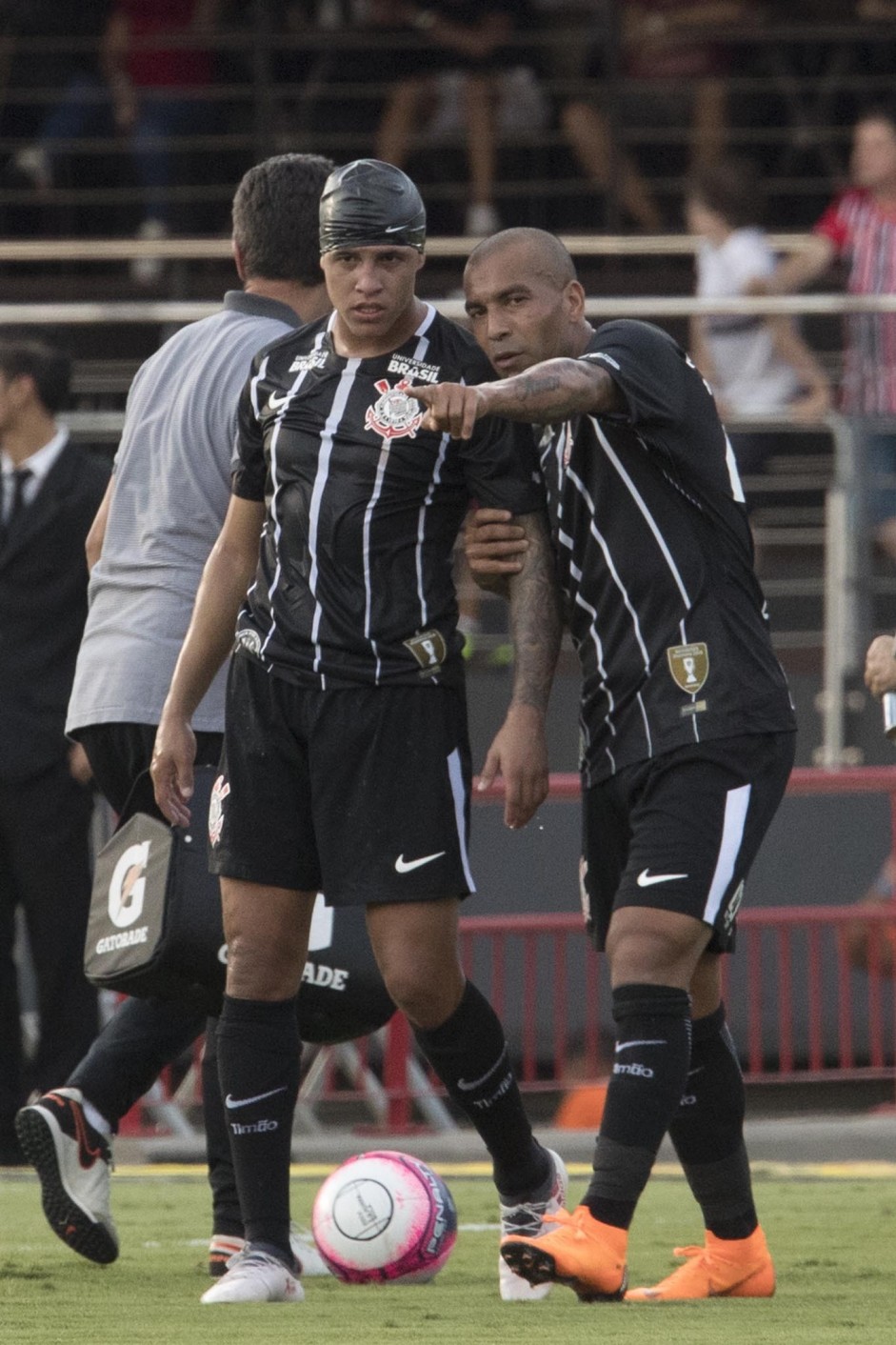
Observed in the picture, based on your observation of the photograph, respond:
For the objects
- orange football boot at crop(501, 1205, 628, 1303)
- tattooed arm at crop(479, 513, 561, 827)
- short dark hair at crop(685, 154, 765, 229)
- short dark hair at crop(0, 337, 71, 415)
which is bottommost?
orange football boot at crop(501, 1205, 628, 1303)

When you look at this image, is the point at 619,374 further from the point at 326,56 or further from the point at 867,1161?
the point at 326,56

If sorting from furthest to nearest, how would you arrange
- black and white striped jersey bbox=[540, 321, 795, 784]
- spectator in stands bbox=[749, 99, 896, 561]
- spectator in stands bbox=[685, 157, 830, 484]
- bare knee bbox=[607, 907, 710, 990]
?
1. spectator in stands bbox=[685, 157, 830, 484]
2. spectator in stands bbox=[749, 99, 896, 561]
3. black and white striped jersey bbox=[540, 321, 795, 784]
4. bare knee bbox=[607, 907, 710, 990]

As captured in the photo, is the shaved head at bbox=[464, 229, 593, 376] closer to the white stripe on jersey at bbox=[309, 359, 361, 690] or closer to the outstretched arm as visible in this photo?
the white stripe on jersey at bbox=[309, 359, 361, 690]

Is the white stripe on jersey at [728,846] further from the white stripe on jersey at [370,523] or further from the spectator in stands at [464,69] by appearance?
the spectator in stands at [464,69]

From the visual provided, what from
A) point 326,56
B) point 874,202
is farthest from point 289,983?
point 326,56

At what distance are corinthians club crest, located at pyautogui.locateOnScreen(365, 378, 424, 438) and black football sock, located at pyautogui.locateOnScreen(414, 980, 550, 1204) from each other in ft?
3.66

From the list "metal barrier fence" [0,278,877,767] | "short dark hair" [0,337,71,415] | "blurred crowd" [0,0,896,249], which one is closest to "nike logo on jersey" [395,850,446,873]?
"short dark hair" [0,337,71,415]

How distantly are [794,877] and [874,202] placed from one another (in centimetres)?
399

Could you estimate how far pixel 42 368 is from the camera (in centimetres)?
861

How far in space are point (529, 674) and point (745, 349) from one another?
736 centimetres

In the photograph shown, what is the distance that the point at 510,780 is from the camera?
4898 millimetres

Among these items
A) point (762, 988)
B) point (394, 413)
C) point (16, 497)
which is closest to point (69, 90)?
point (16, 497)

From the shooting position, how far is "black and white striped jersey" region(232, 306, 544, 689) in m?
4.88

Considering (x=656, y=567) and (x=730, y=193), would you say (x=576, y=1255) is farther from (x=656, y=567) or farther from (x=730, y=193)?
(x=730, y=193)
